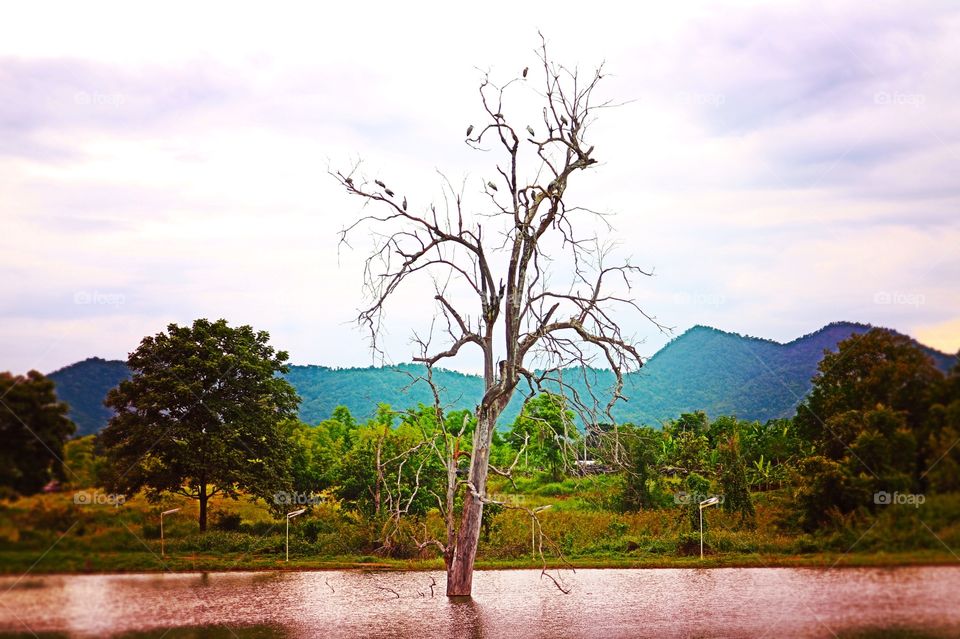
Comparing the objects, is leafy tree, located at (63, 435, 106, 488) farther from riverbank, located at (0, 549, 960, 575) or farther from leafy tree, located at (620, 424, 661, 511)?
leafy tree, located at (620, 424, 661, 511)

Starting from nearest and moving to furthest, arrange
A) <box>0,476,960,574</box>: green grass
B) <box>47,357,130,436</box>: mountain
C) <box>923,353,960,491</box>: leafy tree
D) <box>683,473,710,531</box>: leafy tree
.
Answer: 1. <box>923,353,960,491</box>: leafy tree
2. <box>0,476,960,574</box>: green grass
3. <box>47,357,130,436</box>: mountain
4. <box>683,473,710,531</box>: leafy tree

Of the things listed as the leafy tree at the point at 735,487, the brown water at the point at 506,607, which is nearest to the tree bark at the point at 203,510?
the brown water at the point at 506,607

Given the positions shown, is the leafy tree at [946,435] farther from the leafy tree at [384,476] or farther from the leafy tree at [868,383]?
the leafy tree at [384,476]

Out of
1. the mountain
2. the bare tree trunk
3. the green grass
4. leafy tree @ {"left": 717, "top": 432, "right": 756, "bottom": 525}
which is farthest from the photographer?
leafy tree @ {"left": 717, "top": 432, "right": 756, "bottom": 525}

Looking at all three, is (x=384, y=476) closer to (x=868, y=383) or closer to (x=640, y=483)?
(x=640, y=483)

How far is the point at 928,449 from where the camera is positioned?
42.2 ft

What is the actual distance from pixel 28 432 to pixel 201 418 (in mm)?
8939

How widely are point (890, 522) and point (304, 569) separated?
11.8m

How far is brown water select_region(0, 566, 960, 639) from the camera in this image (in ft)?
43.5

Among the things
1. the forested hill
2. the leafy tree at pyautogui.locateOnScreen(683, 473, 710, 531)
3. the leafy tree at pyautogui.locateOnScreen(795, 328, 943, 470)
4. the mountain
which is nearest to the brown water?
the leafy tree at pyautogui.locateOnScreen(795, 328, 943, 470)

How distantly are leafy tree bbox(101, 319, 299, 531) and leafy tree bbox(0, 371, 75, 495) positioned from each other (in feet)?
21.9

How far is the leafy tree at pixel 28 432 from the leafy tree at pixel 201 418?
263 inches

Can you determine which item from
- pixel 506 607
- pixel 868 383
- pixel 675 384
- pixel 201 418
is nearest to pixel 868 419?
pixel 868 383

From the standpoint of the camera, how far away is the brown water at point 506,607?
522 inches
